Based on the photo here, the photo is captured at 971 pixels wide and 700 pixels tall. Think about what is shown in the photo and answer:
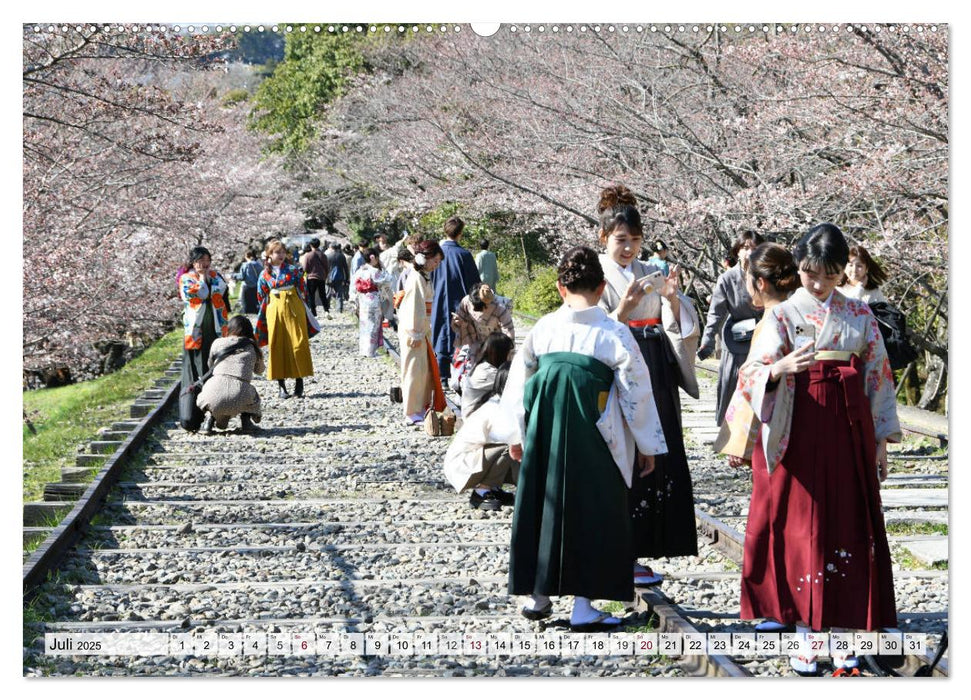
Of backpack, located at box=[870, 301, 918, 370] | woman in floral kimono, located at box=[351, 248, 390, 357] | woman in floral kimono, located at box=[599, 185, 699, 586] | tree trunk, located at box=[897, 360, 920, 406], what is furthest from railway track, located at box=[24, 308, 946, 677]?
woman in floral kimono, located at box=[351, 248, 390, 357]

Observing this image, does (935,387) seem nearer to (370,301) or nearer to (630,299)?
(370,301)

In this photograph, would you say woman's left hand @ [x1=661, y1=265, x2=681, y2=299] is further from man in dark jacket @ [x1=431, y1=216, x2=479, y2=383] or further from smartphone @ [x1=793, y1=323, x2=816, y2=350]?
man in dark jacket @ [x1=431, y1=216, x2=479, y2=383]

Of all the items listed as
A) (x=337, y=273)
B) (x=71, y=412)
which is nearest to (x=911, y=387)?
(x=71, y=412)

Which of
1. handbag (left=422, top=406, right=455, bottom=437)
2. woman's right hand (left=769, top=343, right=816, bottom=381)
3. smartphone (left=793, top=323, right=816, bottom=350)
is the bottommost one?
handbag (left=422, top=406, right=455, bottom=437)

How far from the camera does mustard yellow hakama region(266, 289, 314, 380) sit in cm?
1270

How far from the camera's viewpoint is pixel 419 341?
1044cm

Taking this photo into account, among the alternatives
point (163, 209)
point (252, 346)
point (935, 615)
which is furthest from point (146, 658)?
point (163, 209)

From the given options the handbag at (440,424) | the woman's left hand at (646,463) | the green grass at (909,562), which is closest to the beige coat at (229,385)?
the handbag at (440,424)

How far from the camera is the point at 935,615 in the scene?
17.3 ft

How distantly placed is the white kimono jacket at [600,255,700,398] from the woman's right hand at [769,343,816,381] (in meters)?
1.07

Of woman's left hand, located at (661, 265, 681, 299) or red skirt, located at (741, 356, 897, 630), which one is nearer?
Answer: red skirt, located at (741, 356, 897, 630)

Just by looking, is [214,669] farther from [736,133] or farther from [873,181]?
[736,133]

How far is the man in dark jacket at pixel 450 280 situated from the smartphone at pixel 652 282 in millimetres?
5155

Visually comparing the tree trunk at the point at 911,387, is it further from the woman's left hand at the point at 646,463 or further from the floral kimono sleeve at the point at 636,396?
the floral kimono sleeve at the point at 636,396
